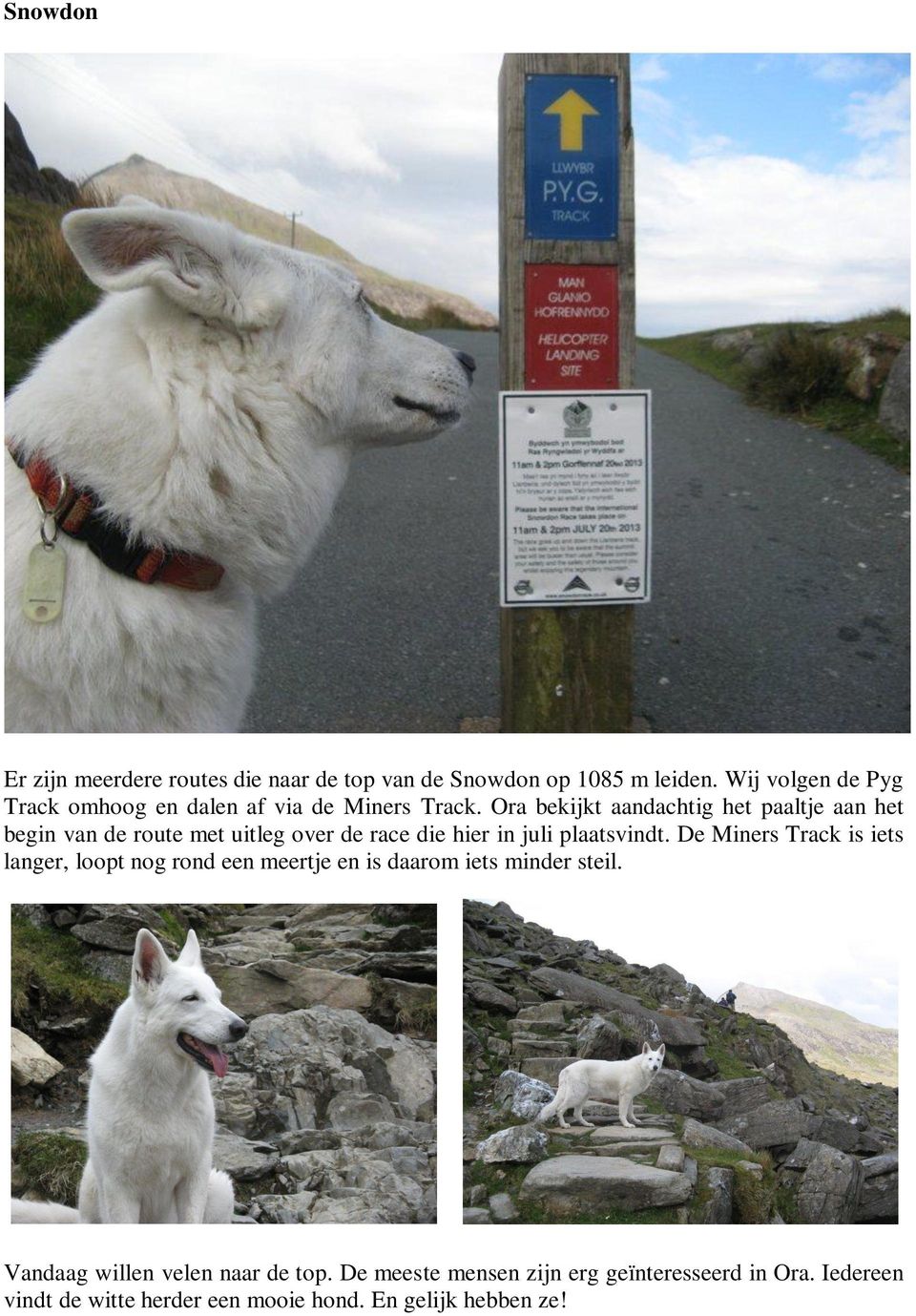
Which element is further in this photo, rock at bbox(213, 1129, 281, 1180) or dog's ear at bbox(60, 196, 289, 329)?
rock at bbox(213, 1129, 281, 1180)

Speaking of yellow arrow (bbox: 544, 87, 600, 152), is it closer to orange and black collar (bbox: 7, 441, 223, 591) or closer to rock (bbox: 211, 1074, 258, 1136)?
orange and black collar (bbox: 7, 441, 223, 591)

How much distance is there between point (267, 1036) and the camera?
3.99 meters

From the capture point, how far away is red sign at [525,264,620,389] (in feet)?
16.0

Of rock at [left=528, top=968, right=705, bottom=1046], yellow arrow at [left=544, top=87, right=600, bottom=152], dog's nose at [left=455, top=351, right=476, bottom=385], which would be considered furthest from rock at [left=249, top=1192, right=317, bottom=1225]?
yellow arrow at [left=544, top=87, right=600, bottom=152]

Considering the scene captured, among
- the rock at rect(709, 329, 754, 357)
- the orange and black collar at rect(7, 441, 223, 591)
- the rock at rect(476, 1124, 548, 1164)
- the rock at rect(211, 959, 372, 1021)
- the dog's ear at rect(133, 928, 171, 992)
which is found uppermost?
the rock at rect(709, 329, 754, 357)

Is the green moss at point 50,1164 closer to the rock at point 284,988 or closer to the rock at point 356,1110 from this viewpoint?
the rock at point 284,988

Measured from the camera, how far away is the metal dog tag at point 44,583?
2.96 meters

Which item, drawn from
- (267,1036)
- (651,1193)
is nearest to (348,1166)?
(267,1036)

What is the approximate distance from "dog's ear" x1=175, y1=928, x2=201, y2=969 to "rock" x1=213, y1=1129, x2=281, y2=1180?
665mm

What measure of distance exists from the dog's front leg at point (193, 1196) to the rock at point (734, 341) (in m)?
13.4

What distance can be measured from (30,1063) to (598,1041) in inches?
77.1

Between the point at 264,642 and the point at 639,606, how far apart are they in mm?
2596

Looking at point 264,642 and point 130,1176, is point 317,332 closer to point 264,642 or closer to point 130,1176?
point 130,1176

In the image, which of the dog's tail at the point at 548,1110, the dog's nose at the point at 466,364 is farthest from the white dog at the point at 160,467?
the dog's tail at the point at 548,1110
